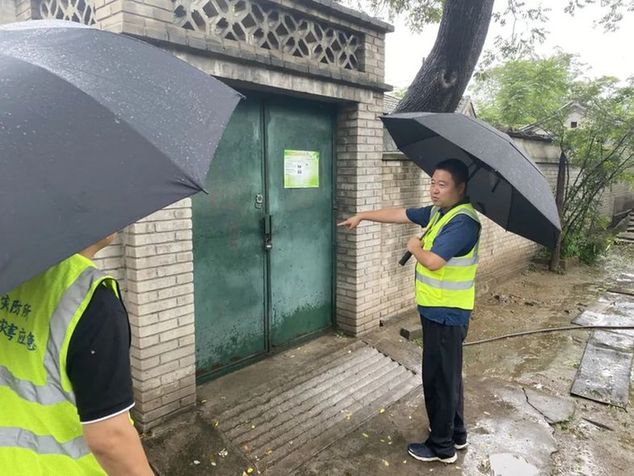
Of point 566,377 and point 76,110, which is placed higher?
point 76,110

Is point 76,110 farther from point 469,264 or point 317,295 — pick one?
point 317,295

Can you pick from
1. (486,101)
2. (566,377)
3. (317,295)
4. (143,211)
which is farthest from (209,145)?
(486,101)

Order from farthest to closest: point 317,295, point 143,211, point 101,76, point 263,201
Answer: point 317,295 < point 263,201 < point 101,76 < point 143,211

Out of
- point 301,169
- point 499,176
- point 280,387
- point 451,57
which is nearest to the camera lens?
point 499,176

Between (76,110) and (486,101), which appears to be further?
(486,101)

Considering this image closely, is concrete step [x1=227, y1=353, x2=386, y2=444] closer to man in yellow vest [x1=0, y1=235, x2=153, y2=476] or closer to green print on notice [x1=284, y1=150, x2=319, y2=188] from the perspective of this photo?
green print on notice [x1=284, y1=150, x2=319, y2=188]

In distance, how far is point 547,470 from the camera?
3018mm

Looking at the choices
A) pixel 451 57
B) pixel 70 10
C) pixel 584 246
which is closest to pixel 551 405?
pixel 451 57

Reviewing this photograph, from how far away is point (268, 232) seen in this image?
4.06 meters

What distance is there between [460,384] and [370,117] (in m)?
2.79

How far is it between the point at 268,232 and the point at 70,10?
2261 millimetres

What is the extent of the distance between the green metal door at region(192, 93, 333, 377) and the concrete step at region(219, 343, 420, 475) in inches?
21.6

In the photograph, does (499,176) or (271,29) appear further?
(271,29)

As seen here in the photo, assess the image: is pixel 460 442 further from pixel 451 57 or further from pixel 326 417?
pixel 451 57
